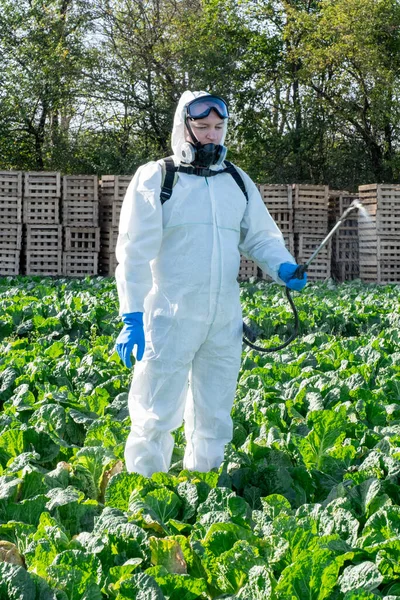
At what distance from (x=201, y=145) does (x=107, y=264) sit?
49.4ft

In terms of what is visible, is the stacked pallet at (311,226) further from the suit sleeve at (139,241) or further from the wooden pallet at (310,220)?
the suit sleeve at (139,241)

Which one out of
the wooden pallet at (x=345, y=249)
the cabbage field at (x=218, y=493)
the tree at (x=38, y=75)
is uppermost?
the tree at (x=38, y=75)

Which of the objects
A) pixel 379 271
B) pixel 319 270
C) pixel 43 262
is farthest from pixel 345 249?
pixel 43 262

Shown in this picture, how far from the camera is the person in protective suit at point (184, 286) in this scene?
3.79 metres

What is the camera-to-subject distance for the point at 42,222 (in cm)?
1820

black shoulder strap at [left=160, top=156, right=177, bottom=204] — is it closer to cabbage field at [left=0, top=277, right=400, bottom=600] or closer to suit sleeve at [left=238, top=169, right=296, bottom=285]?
suit sleeve at [left=238, top=169, right=296, bottom=285]

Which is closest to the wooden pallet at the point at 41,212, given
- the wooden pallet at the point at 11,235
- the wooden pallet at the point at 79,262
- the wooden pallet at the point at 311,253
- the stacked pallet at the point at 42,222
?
the stacked pallet at the point at 42,222

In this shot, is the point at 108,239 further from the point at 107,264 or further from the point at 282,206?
the point at 282,206

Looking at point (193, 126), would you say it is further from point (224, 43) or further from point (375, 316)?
point (224, 43)

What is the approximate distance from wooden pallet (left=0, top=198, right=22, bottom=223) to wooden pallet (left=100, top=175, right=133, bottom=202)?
181cm

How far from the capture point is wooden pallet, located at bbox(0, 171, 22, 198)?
1820 centimetres

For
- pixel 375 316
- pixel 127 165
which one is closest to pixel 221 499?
pixel 375 316

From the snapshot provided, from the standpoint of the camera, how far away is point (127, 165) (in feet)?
88.5

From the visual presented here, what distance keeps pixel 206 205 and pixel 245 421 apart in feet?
5.96
